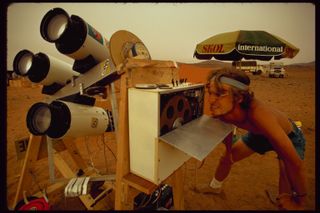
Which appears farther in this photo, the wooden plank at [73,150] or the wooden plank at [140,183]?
the wooden plank at [73,150]

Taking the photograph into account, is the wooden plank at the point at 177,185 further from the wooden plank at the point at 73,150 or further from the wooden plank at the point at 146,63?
the wooden plank at the point at 73,150

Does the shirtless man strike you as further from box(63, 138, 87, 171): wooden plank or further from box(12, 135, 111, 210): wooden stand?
box(63, 138, 87, 171): wooden plank

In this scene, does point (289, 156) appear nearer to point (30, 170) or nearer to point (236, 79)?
point (236, 79)

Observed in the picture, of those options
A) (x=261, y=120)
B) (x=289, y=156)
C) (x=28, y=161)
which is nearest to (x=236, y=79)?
(x=261, y=120)

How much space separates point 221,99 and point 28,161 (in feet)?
6.35

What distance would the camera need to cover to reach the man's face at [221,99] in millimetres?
1395

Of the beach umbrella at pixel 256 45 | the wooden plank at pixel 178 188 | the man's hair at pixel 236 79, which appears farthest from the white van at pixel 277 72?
the wooden plank at pixel 178 188

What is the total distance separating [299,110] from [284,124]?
6.78m

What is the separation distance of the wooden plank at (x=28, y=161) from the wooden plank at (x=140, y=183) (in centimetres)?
114

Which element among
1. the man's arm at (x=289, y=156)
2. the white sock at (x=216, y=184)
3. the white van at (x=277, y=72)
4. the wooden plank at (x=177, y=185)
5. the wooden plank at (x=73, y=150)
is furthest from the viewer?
the white van at (x=277, y=72)

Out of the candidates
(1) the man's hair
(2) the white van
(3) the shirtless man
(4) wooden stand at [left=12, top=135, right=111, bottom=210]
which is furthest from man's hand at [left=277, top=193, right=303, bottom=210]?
(2) the white van

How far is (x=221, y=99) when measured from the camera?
1413 mm

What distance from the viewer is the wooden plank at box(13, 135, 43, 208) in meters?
1.66

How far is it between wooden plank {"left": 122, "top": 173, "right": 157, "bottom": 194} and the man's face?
794 millimetres
